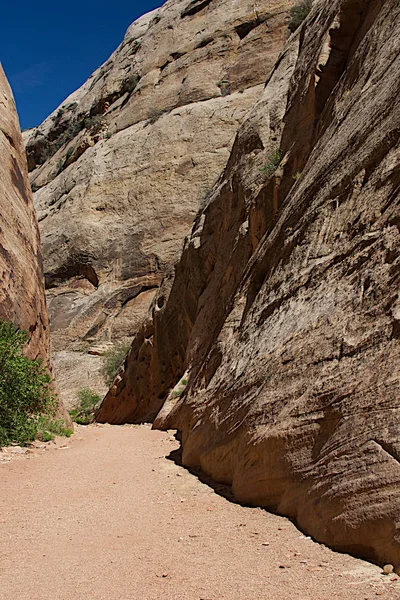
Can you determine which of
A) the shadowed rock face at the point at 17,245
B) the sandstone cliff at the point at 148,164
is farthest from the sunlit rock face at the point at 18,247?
the sandstone cliff at the point at 148,164

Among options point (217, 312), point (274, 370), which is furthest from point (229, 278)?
point (274, 370)

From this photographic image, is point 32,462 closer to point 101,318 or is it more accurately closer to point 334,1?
point 334,1

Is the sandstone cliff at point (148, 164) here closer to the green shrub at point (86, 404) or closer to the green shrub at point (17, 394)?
the green shrub at point (86, 404)

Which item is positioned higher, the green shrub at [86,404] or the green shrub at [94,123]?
the green shrub at [94,123]

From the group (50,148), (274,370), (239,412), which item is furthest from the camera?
(50,148)

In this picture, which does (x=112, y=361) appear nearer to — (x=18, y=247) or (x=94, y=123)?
(x=18, y=247)

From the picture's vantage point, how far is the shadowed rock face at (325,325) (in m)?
3.61

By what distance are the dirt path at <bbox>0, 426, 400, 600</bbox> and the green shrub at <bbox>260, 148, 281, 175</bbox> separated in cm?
725

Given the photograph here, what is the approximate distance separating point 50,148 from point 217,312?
136ft

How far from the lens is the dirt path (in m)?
3.06

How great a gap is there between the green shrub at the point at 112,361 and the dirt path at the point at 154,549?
1825 cm

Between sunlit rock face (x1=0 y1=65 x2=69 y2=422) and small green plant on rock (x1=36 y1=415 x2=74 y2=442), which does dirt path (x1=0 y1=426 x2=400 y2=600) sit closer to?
small green plant on rock (x1=36 y1=415 x2=74 y2=442)

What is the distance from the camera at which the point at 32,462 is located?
799 centimetres

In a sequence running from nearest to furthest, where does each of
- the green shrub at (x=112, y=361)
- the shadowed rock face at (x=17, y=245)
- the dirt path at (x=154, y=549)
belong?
the dirt path at (x=154, y=549) < the shadowed rock face at (x=17, y=245) < the green shrub at (x=112, y=361)
